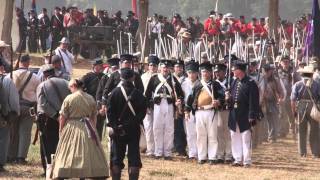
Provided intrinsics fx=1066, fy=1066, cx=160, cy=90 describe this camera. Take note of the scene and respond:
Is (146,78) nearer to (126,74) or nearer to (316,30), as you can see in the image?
(126,74)

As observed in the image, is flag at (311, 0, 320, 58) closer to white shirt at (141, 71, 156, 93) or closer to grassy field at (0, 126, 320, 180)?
grassy field at (0, 126, 320, 180)

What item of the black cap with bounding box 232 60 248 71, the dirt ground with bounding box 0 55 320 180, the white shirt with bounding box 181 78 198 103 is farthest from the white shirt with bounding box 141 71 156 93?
the black cap with bounding box 232 60 248 71

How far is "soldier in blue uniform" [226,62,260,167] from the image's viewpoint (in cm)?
1881

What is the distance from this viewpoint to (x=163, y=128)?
64.8 ft

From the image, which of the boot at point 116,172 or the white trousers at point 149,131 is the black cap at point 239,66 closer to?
the white trousers at point 149,131

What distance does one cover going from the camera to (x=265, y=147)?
2331 cm

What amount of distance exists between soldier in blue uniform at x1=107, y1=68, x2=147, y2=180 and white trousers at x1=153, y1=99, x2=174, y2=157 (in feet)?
15.1

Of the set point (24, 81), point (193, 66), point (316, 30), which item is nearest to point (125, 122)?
point (24, 81)

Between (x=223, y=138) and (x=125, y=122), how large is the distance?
4831 mm

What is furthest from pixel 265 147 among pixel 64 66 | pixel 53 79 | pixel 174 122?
pixel 53 79

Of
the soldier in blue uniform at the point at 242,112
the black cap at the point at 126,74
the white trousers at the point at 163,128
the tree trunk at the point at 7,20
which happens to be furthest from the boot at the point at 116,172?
the tree trunk at the point at 7,20

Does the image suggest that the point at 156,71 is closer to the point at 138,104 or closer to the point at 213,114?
the point at 213,114

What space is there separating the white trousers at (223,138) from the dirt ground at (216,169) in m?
0.50

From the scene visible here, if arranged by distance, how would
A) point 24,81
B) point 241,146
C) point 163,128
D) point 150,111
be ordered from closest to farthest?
1. point 24,81
2. point 241,146
3. point 163,128
4. point 150,111
